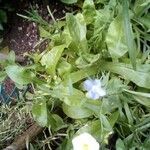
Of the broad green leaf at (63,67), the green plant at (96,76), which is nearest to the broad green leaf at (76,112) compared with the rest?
the green plant at (96,76)

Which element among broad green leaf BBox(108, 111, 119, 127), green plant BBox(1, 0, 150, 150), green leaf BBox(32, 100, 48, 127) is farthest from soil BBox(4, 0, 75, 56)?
broad green leaf BBox(108, 111, 119, 127)

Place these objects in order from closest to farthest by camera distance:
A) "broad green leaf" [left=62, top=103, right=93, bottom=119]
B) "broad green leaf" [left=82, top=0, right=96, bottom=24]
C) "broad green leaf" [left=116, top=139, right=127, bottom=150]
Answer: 1. "broad green leaf" [left=116, top=139, right=127, bottom=150]
2. "broad green leaf" [left=62, top=103, right=93, bottom=119]
3. "broad green leaf" [left=82, top=0, right=96, bottom=24]

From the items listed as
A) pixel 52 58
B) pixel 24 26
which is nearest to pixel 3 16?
pixel 24 26

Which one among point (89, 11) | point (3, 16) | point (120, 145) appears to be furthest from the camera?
point (3, 16)

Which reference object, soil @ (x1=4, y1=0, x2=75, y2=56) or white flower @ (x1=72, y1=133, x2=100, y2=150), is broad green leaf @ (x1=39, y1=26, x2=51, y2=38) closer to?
soil @ (x1=4, y1=0, x2=75, y2=56)

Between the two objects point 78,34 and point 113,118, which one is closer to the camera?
point 113,118

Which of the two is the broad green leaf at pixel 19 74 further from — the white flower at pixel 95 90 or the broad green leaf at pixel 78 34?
the white flower at pixel 95 90

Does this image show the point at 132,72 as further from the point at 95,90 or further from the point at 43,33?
the point at 43,33
